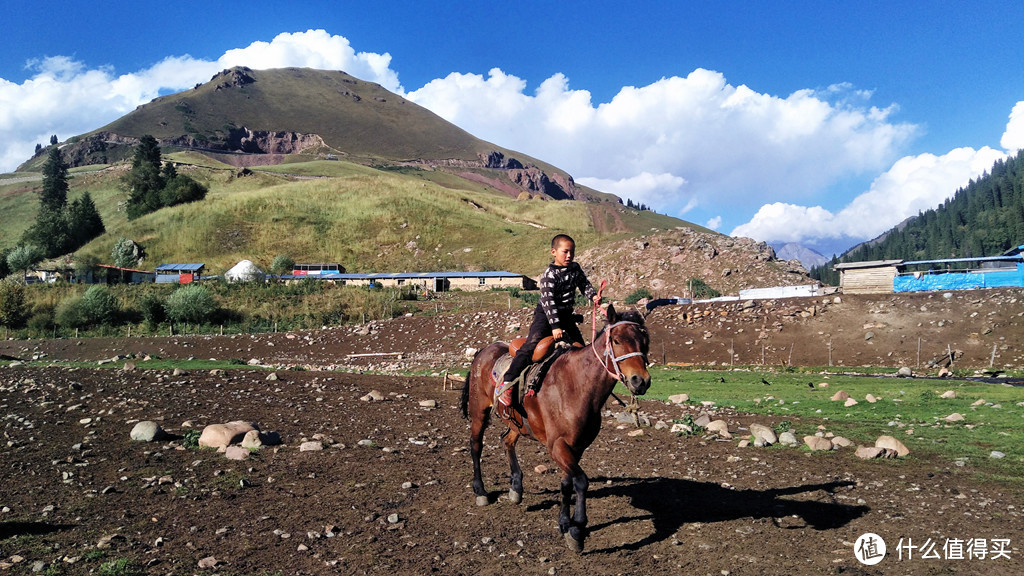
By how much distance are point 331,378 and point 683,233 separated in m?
44.0

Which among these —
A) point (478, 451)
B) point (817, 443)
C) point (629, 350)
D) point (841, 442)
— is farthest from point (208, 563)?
point (841, 442)

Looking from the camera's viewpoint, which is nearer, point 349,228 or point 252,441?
point 252,441

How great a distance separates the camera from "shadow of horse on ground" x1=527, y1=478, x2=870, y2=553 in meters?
7.88

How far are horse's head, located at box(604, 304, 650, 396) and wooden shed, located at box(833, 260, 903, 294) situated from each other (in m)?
40.4

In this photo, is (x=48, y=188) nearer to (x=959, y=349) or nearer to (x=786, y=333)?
(x=786, y=333)

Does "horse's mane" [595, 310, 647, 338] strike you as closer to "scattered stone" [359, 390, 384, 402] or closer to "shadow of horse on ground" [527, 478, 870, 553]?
"shadow of horse on ground" [527, 478, 870, 553]

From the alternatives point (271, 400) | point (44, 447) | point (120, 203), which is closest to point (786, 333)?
point (271, 400)

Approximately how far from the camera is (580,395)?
7.54 metres

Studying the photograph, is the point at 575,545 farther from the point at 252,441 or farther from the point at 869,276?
the point at 869,276

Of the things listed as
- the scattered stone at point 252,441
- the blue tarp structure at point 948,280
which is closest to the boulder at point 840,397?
the scattered stone at point 252,441

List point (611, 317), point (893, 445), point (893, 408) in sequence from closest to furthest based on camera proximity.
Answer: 1. point (611, 317)
2. point (893, 445)
3. point (893, 408)

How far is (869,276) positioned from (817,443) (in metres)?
36.5

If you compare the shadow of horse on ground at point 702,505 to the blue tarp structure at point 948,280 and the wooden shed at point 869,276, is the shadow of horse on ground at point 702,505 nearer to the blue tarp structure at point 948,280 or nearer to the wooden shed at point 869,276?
the wooden shed at point 869,276

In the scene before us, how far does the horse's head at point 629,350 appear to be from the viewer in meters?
6.73
